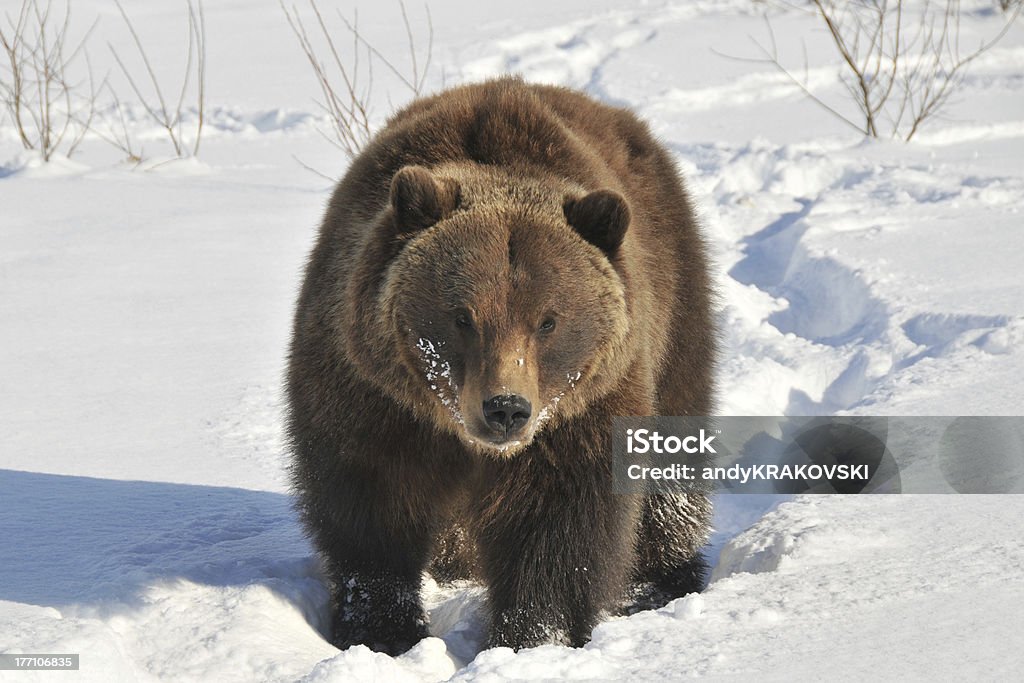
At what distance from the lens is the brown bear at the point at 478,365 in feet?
11.6

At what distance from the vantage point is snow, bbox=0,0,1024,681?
3418mm

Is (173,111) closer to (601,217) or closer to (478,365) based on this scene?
(601,217)

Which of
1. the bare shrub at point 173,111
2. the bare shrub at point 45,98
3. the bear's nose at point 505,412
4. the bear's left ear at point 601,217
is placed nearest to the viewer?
the bear's nose at point 505,412

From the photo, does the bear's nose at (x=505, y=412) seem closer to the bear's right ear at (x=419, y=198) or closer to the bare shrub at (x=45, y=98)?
the bear's right ear at (x=419, y=198)

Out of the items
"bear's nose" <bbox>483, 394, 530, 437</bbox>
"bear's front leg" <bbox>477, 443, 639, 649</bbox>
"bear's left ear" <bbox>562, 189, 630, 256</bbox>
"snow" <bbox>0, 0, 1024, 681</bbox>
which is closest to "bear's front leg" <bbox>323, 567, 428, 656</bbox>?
"snow" <bbox>0, 0, 1024, 681</bbox>

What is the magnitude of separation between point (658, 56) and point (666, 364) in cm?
1088

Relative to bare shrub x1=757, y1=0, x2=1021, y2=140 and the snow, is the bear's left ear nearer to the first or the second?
the snow

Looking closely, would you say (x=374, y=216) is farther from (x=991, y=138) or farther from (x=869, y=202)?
(x=991, y=138)

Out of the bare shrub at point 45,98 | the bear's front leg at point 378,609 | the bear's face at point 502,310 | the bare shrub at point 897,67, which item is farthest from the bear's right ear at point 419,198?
the bare shrub at point 45,98

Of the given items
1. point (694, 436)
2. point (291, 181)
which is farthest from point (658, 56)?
point (694, 436)

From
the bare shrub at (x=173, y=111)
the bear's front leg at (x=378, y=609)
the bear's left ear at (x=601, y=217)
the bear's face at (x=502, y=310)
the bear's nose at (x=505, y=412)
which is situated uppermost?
the bare shrub at (x=173, y=111)

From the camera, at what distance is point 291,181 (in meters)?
10.7

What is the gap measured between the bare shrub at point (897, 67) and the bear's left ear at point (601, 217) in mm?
7117

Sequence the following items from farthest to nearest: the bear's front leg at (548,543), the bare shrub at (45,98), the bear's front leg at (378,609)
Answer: the bare shrub at (45,98)
the bear's front leg at (378,609)
the bear's front leg at (548,543)
